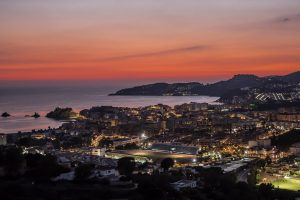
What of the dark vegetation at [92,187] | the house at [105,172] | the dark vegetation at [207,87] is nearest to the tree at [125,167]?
the dark vegetation at [92,187]

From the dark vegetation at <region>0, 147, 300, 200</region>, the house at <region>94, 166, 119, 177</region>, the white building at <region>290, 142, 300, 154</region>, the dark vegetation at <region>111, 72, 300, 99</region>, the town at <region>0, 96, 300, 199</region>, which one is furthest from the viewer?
the dark vegetation at <region>111, 72, 300, 99</region>

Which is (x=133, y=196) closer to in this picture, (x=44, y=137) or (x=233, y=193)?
(x=233, y=193)

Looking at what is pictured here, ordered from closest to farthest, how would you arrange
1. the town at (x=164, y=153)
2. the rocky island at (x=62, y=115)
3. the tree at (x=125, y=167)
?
1. the town at (x=164, y=153)
2. the tree at (x=125, y=167)
3. the rocky island at (x=62, y=115)

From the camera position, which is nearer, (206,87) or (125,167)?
(125,167)

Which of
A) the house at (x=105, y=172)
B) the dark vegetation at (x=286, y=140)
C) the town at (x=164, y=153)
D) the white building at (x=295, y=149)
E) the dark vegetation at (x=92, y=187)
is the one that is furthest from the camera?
the dark vegetation at (x=286, y=140)

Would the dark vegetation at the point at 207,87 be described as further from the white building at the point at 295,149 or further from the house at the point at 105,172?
the house at the point at 105,172

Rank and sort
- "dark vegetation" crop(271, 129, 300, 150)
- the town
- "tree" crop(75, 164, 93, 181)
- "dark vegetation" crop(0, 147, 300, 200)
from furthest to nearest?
Answer: "dark vegetation" crop(271, 129, 300, 150) → the town → "tree" crop(75, 164, 93, 181) → "dark vegetation" crop(0, 147, 300, 200)

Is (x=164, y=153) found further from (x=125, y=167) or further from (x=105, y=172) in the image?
(x=105, y=172)

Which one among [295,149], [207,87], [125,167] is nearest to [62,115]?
[295,149]

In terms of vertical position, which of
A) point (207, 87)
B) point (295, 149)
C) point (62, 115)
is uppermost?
point (207, 87)

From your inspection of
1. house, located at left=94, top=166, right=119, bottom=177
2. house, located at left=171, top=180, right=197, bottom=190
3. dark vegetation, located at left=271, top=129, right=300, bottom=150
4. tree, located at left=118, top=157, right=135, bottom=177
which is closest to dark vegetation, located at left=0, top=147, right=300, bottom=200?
tree, located at left=118, top=157, right=135, bottom=177

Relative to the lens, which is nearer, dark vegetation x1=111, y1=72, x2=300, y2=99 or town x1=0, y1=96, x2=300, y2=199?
town x1=0, y1=96, x2=300, y2=199

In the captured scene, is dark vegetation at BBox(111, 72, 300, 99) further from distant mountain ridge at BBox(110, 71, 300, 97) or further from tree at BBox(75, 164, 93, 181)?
tree at BBox(75, 164, 93, 181)
